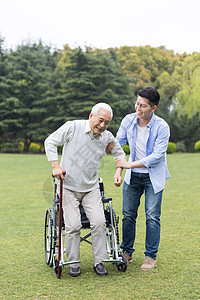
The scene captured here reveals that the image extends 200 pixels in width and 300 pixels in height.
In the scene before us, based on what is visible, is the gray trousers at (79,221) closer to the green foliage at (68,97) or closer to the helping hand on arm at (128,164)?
the helping hand on arm at (128,164)

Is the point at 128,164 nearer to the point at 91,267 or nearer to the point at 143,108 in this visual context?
the point at 143,108

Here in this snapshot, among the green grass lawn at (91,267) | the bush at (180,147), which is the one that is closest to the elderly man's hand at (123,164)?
the green grass lawn at (91,267)

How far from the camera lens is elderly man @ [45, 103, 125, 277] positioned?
11.7 feet

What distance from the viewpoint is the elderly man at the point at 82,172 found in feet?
11.7

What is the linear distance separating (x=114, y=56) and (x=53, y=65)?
834 centimetres

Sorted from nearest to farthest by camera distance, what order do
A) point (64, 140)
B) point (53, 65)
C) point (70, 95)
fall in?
point (64, 140) < point (70, 95) < point (53, 65)

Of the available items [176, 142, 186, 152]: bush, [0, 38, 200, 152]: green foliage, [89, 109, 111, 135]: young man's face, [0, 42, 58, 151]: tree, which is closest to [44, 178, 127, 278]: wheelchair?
[89, 109, 111, 135]: young man's face

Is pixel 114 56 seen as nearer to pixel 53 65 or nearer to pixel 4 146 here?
pixel 53 65

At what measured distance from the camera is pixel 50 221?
3896 mm

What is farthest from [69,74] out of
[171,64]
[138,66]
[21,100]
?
[171,64]

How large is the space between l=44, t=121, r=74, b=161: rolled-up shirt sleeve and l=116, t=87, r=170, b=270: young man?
0.59m

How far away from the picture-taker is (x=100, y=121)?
356cm

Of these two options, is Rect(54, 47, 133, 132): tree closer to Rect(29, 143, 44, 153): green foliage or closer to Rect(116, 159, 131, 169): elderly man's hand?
Rect(29, 143, 44, 153): green foliage

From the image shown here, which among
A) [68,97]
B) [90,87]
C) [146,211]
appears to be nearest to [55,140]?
[146,211]
